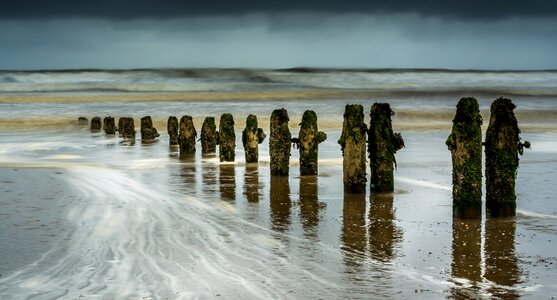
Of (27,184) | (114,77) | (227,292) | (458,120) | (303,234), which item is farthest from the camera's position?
→ (114,77)

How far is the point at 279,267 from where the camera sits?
27.2 ft

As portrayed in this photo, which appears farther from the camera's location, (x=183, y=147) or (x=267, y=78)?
(x=267, y=78)

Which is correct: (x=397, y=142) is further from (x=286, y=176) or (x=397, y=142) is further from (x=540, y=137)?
(x=540, y=137)

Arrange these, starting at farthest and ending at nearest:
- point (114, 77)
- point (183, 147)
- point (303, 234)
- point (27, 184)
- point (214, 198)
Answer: point (114, 77)
point (183, 147)
point (27, 184)
point (214, 198)
point (303, 234)

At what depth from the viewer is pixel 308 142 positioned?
15461 millimetres

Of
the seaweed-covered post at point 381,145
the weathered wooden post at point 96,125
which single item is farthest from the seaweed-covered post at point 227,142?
the weathered wooden post at point 96,125

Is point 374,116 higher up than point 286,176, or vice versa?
point 374,116

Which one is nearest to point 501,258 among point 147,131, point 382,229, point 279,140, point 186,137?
point 382,229

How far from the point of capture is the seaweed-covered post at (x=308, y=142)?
15.4 metres

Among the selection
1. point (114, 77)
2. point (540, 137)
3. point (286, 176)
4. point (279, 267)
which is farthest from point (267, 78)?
point (279, 267)

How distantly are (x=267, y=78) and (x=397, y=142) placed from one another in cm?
9056

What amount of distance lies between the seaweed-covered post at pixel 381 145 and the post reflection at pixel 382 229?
234mm

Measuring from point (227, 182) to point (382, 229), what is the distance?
5.03m

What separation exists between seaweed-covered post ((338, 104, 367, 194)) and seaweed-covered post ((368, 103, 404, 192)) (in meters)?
0.14
